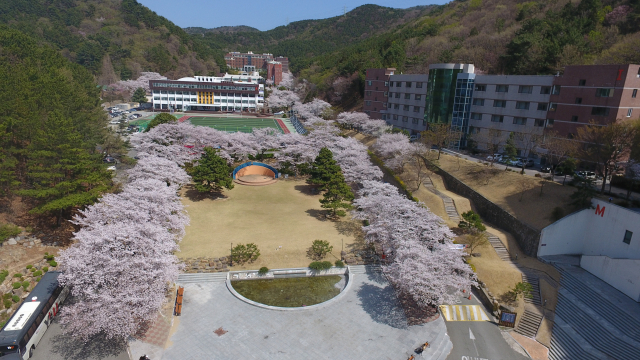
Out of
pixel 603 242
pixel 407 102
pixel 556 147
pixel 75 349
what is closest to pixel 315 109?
pixel 407 102

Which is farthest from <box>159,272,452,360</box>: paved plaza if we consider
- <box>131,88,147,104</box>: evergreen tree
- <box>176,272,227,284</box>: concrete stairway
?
<box>131,88,147,104</box>: evergreen tree

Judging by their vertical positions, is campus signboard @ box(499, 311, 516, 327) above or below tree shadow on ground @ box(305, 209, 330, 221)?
below

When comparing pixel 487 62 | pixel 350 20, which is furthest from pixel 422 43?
pixel 350 20

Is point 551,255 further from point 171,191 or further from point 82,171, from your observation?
→ point 82,171

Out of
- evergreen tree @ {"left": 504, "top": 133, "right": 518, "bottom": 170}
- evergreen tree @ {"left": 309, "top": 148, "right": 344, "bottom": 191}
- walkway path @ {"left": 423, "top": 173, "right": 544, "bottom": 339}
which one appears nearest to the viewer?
walkway path @ {"left": 423, "top": 173, "right": 544, "bottom": 339}

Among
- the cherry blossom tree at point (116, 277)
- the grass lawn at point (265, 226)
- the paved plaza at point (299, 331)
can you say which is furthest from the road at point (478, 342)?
the cherry blossom tree at point (116, 277)

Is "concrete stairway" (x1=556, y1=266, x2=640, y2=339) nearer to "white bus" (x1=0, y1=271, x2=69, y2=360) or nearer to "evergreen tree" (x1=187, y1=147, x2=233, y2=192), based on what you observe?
"evergreen tree" (x1=187, y1=147, x2=233, y2=192)
